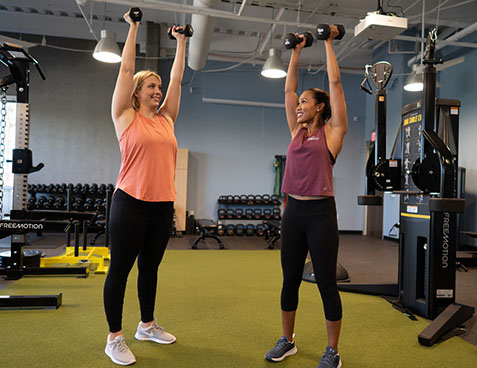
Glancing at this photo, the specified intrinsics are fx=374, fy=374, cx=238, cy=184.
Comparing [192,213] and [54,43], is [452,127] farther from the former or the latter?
[54,43]

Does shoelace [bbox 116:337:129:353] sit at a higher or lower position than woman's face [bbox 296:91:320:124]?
lower

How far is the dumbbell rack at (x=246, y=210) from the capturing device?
7992 mm

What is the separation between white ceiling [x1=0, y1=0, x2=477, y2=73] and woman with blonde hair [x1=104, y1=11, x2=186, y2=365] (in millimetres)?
3535

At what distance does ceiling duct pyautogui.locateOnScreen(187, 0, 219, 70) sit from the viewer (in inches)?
197

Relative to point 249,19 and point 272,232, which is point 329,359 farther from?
point 272,232

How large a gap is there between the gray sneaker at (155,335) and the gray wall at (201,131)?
6.29 metres

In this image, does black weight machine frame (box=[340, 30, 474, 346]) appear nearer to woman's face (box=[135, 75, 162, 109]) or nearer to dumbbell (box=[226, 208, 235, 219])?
woman's face (box=[135, 75, 162, 109])

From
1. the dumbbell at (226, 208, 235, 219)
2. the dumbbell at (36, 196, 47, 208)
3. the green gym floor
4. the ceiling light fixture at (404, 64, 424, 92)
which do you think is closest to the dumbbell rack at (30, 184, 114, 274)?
the dumbbell at (36, 196, 47, 208)

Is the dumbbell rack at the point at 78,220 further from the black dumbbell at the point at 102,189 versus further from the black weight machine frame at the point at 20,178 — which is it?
the black weight machine frame at the point at 20,178

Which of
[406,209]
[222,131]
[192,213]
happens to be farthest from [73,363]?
[222,131]

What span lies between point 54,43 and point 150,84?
7303 mm

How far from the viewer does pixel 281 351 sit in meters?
2.03

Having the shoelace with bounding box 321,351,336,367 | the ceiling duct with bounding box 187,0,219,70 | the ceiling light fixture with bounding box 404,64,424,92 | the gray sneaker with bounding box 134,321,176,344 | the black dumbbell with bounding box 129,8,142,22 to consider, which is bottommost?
the gray sneaker with bounding box 134,321,176,344

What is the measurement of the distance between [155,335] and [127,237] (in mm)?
722
